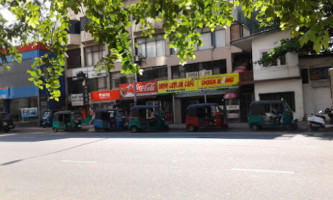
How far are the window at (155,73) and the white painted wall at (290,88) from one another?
958 cm

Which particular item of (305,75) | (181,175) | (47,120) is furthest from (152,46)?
(181,175)

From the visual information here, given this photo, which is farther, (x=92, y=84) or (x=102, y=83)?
(x=92, y=84)

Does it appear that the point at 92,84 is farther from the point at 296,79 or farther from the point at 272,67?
the point at 296,79

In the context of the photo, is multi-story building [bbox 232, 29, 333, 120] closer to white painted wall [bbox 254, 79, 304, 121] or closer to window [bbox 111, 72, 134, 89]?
white painted wall [bbox 254, 79, 304, 121]

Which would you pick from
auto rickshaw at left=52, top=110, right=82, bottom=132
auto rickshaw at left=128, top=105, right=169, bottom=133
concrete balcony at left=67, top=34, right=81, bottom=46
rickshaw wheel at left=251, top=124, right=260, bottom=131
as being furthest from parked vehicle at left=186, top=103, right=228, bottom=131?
concrete balcony at left=67, top=34, right=81, bottom=46

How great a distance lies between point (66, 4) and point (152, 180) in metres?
4.19

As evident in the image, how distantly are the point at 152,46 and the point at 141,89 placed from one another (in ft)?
15.3

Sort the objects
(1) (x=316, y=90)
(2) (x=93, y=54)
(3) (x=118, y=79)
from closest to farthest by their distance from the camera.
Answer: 1. (1) (x=316, y=90)
2. (3) (x=118, y=79)
3. (2) (x=93, y=54)

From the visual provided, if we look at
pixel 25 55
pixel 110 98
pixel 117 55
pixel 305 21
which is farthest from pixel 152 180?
pixel 25 55

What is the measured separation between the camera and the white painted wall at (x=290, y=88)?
21.0 m

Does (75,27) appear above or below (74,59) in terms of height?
above

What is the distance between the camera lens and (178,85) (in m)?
26.1

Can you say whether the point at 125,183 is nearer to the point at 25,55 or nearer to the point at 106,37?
the point at 106,37

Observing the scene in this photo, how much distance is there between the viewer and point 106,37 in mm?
4734
